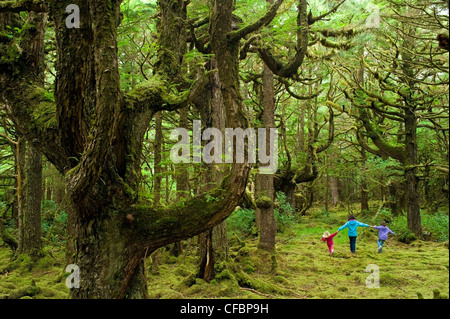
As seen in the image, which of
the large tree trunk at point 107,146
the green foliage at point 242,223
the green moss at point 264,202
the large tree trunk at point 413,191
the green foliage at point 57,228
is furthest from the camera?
the green foliage at point 57,228

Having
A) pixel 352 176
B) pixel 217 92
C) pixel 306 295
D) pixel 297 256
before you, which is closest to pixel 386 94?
pixel 352 176

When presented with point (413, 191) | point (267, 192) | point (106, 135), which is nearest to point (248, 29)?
point (106, 135)

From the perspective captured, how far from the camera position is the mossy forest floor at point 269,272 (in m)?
6.03

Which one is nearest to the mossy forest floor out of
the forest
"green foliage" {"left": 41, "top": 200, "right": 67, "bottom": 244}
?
the forest

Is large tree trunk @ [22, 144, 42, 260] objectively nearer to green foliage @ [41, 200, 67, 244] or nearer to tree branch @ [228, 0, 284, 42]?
green foliage @ [41, 200, 67, 244]

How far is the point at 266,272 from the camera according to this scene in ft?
26.7

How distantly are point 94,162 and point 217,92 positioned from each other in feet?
15.2

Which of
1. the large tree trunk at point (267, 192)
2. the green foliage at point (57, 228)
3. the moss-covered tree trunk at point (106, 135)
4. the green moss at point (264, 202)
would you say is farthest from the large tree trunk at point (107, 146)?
the green foliage at point (57, 228)

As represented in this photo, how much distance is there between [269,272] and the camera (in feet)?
26.5

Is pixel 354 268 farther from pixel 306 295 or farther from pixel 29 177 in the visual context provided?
pixel 29 177

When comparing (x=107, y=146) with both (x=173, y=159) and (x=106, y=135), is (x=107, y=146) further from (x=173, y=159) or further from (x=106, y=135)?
(x=173, y=159)

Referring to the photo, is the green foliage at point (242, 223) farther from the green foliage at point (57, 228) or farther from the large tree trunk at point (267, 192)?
the green foliage at point (57, 228)

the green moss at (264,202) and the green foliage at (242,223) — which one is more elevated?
the green moss at (264,202)
